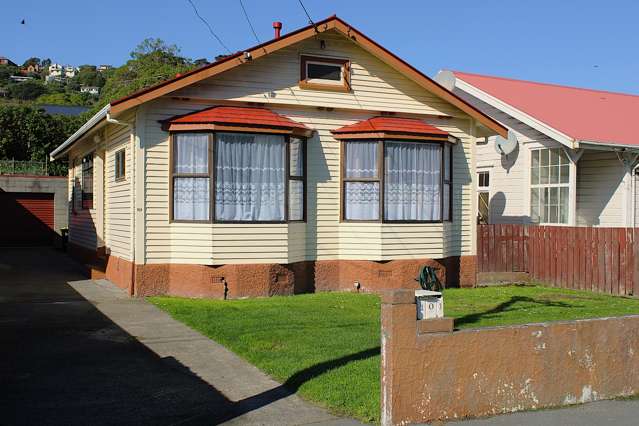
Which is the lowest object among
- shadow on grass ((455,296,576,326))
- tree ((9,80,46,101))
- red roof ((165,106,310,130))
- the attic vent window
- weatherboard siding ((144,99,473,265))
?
shadow on grass ((455,296,576,326))

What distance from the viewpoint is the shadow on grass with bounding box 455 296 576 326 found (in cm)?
1146

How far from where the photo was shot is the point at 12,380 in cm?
755

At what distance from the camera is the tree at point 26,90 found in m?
110

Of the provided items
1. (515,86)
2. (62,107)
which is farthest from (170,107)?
(62,107)

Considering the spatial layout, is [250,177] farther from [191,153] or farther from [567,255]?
[567,255]

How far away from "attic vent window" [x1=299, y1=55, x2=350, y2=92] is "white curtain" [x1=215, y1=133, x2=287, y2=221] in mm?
1645

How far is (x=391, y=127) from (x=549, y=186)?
265 inches

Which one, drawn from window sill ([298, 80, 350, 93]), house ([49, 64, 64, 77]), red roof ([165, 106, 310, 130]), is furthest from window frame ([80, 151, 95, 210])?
house ([49, 64, 64, 77])

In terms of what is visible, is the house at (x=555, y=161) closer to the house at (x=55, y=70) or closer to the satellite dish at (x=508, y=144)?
the satellite dish at (x=508, y=144)

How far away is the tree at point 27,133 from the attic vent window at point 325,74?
122ft

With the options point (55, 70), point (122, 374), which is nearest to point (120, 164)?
point (122, 374)

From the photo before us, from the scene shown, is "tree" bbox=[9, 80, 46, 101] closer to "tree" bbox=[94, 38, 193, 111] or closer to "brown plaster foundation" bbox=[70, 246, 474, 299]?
"tree" bbox=[94, 38, 193, 111]

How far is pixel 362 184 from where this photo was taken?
48.6ft

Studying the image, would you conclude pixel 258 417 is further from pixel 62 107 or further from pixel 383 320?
pixel 62 107
